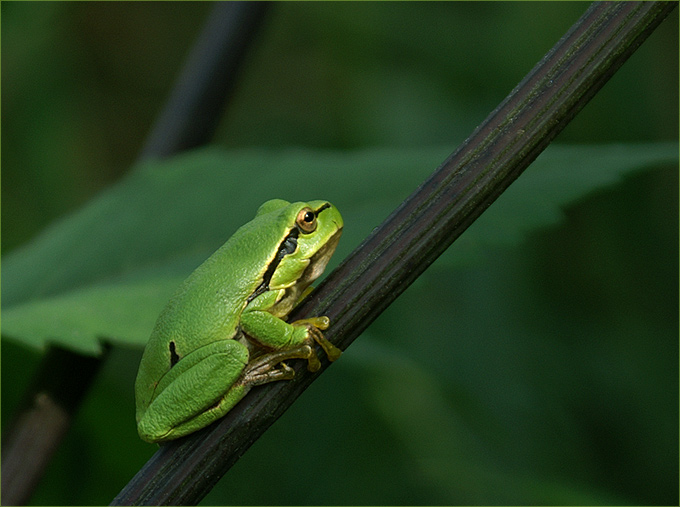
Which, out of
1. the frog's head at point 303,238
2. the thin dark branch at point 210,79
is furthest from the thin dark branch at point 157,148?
the frog's head at point 303,238

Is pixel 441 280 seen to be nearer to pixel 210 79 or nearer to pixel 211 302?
pixel 210 79

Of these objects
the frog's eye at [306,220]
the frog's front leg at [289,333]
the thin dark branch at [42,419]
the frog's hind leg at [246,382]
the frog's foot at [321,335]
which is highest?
the frog's eye at [306,220]

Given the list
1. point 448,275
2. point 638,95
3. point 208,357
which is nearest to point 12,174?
point 448,275

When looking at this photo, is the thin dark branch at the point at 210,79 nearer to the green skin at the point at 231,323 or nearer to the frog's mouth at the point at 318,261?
the green skin at the point at 231,323

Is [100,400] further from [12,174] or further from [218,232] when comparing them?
[12,174]

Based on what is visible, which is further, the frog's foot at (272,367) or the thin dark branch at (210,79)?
the thin dark branch at (210,79)

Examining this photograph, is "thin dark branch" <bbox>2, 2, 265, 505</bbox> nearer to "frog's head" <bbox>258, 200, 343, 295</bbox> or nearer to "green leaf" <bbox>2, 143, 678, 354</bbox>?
"green leaf" <bbox>2, 143, 678, 354</bbox>

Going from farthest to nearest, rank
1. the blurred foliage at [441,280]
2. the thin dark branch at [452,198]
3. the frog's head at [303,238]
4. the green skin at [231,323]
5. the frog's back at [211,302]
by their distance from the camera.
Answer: the blurred foliage at [441,280] → the frog's head at [303,238] → the frog's back at [211,302] → the green skin at [231,323] → the thin dark branch at [452,198]
